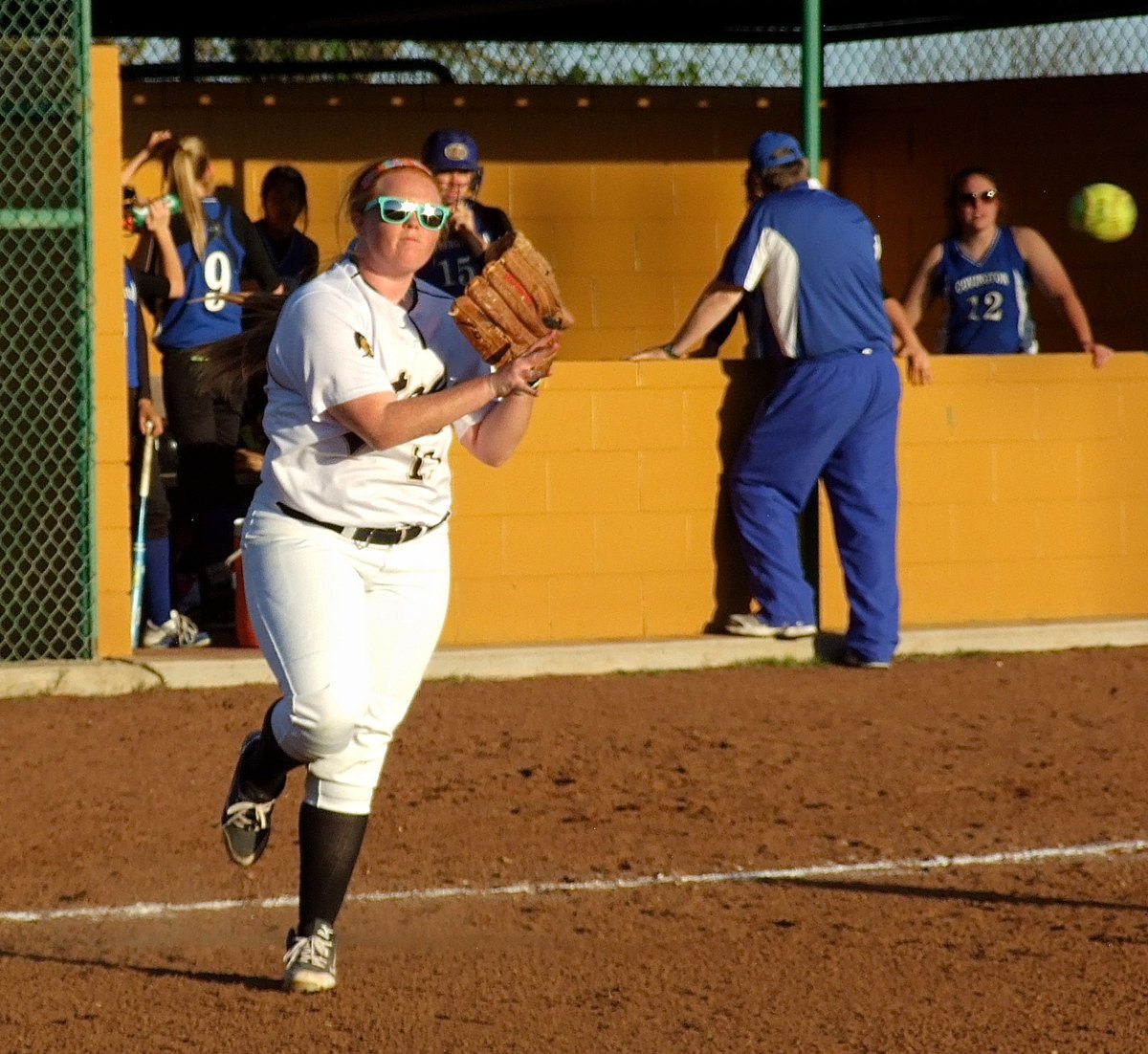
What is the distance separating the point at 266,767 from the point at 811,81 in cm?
575

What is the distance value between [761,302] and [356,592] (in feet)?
16.3

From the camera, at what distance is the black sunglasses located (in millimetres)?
9711

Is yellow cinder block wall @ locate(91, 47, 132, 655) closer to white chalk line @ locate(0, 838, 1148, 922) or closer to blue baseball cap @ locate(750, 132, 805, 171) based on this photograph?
blue baseball cap @ locate(750, 132, 805, 171)

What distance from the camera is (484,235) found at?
378 inches

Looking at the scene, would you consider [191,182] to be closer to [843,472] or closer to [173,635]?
[173,635]

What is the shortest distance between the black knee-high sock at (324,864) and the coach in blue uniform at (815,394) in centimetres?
474

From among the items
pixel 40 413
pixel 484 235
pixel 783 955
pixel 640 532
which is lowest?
pixel 783 955

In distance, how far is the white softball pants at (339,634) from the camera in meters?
4.63

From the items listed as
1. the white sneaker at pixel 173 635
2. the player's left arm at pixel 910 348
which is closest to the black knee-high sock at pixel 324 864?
the white sneaker at pixel 173 635

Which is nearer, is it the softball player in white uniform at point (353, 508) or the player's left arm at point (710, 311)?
the softball player in white uniform at point (353, 508)

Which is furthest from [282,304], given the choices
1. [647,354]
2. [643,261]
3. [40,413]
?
[643,261]

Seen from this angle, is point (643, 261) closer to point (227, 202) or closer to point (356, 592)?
point (227, 202)

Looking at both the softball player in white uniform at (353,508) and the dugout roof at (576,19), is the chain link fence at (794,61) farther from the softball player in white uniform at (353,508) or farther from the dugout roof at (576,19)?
the softball player in white uniform at (353,508)

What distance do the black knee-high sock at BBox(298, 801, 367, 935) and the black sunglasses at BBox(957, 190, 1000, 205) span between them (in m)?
6.01
